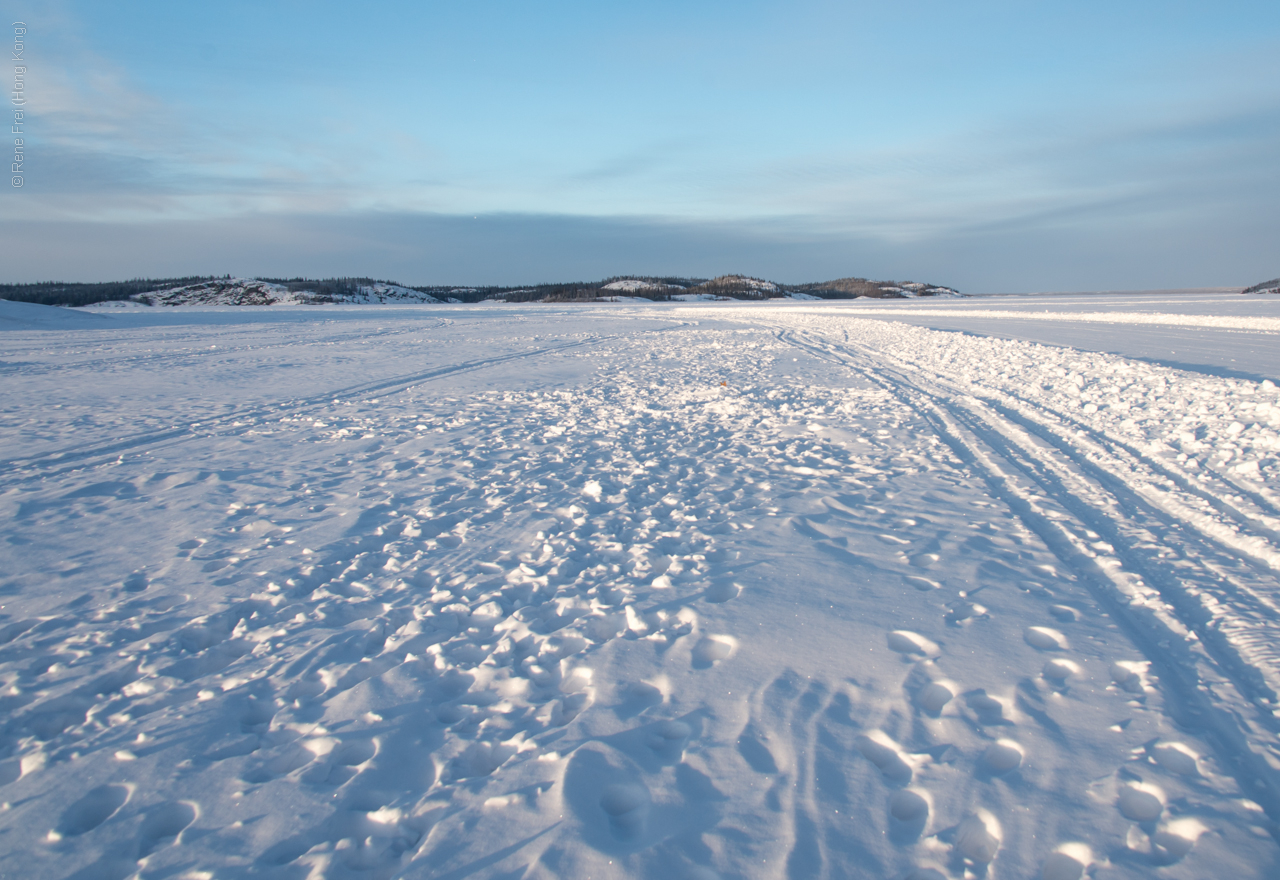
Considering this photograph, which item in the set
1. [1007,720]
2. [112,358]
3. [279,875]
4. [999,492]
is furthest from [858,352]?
[112,358]

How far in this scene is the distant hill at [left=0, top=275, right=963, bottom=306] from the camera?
250ft

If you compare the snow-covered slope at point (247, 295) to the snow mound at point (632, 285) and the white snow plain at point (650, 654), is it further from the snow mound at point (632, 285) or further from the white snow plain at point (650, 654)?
the white snow plain at point (650, 654)

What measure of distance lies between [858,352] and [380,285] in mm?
93082

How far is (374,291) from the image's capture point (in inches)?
3445

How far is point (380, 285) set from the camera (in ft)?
310

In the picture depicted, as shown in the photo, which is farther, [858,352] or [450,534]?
[858,352]

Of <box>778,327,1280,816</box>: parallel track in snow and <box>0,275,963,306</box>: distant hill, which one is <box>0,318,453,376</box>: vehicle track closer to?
<box>778,327,1280,816</box>: parallel track in snow

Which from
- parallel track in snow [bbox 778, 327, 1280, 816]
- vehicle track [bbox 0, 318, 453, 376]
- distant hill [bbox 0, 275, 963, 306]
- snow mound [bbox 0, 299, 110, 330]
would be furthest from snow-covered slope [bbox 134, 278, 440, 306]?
parallel track in snow [bbox 778, 327, 1280, 816]

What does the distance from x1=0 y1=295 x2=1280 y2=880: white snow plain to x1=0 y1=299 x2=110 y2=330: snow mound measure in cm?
3156

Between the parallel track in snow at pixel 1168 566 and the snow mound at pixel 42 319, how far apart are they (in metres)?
39.7

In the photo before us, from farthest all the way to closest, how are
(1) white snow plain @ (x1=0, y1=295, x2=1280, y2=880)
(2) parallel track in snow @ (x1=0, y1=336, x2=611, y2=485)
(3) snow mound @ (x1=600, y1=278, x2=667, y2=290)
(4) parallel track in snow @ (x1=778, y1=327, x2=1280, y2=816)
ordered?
(3) snow mound @ (x1=600, y1=278, x2=667, y2=290) < (2) parallel track in snow @ (x1=0, y1=336, x2=611, y2=485) < (4) parallel track in snow @ (x1=778, y1=327, x2=1280, y2=816) < (1) white snow plain @ (x1=0, y1=295, x2=1280, y2=880)

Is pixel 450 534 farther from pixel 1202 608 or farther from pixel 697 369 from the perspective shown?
pixel 697 369

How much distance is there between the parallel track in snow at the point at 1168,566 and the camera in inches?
112

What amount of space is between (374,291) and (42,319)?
57.8m
